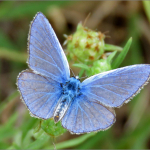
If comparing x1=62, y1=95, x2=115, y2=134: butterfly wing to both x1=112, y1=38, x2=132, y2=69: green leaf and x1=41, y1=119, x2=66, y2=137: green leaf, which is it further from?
x1=112, y1=38, x2=132, y2=69: green leaf

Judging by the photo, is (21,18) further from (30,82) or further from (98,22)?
(30,82)

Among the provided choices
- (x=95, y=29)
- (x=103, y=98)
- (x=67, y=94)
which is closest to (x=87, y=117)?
(x=103, y=98)

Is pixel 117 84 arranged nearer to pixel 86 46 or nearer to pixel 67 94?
pixel 67 94

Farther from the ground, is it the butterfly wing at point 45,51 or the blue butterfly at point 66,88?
the butterfly wing at point 45,51

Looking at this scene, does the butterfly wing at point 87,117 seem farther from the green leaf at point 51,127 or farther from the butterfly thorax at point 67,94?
the green leaf at point 51,127

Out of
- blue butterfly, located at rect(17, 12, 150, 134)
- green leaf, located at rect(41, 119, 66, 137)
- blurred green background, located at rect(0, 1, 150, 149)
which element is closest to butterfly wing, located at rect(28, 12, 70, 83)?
blue butterfly, located at rect(17, 12, 150, 134)

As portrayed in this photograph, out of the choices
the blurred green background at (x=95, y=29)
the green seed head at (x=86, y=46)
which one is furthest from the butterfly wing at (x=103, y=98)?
the blurred green background at (x=95, y=29)
